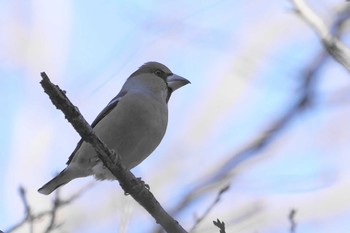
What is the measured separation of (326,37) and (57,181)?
2.89m

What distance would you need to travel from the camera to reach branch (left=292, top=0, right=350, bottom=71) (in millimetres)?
2113

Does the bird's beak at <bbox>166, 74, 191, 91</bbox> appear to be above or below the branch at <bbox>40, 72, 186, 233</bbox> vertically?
above

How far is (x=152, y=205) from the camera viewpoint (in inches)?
128

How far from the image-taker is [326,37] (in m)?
2.22

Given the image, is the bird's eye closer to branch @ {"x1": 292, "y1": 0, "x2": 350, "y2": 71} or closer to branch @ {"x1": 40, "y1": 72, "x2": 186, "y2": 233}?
branch @ {"x1": 40, "y1": 72, "x2": 186, "y2": 233}

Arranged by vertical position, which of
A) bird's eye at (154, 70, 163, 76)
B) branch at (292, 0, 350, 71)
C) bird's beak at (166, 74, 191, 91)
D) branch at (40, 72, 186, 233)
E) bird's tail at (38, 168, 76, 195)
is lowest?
branch at (292, 0, 350, 71)

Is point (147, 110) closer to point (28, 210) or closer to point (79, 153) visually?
point (79, 153)

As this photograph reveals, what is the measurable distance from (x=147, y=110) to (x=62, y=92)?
162 centimetres

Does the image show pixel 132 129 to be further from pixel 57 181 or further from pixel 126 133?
pixel 57 181

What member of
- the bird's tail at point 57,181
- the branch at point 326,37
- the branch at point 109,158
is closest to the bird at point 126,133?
the bird's tail at point 57,181

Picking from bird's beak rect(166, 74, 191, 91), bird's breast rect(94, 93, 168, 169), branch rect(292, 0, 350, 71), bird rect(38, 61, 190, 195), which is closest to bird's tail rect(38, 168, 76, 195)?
bird rect(38, 61, 190, 195)

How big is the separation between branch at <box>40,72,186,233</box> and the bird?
825mm

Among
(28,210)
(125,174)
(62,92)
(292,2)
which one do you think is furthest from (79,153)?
(292,2)

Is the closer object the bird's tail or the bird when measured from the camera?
the bird
